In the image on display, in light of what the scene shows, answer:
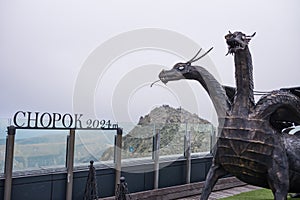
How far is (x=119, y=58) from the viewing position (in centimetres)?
432

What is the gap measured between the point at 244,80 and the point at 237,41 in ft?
1.44

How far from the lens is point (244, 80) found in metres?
3.29

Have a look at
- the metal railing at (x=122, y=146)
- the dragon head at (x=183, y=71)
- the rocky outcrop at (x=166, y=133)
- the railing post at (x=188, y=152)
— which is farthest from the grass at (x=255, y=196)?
the dragon head at (x=183, y=71)

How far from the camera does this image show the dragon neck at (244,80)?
10.6ft

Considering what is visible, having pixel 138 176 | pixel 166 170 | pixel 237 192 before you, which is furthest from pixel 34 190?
pixel 237 192

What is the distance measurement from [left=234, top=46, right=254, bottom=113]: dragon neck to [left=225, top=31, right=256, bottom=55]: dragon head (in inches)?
4.0

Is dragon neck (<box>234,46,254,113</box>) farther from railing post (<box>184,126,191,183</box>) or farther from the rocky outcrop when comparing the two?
railing post (<box>184,126,191,183</box>)

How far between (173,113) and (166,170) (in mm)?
1056

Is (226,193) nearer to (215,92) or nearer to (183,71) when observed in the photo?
(215,92)

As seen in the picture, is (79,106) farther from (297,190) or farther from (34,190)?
(297,190)

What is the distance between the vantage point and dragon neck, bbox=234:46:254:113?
127 inches

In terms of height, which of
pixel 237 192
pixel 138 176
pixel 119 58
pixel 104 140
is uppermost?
pixel 119 58

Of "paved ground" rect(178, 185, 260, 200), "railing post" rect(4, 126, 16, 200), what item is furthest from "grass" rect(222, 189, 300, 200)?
"railing post" rect(4, 126, 16, 200)

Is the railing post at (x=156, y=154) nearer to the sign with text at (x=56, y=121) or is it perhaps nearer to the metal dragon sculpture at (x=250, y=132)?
the sign with text at (x=56, y=121)
